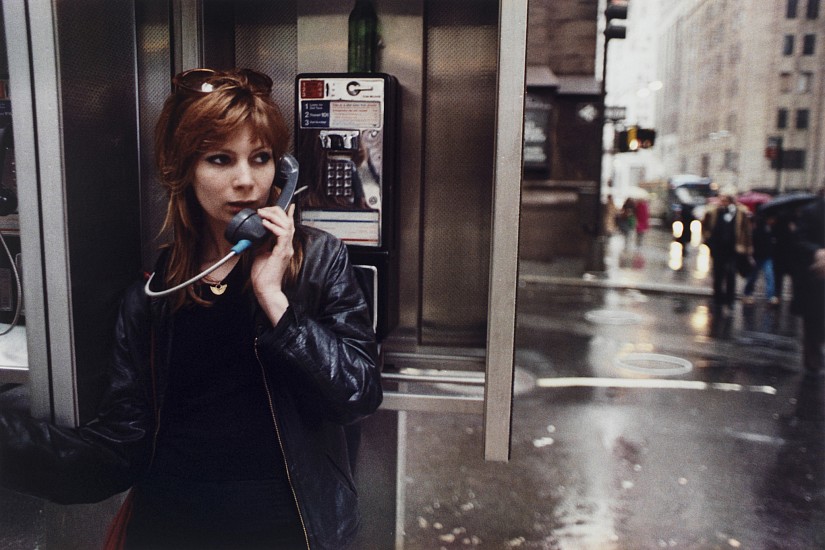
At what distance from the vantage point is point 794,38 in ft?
139

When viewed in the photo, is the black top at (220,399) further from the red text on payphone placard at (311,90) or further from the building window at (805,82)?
the building window at (805,82)

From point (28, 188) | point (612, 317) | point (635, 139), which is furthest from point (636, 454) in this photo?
point (635, 139)

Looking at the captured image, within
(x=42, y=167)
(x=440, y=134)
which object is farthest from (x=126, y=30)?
(x=440, y=134)

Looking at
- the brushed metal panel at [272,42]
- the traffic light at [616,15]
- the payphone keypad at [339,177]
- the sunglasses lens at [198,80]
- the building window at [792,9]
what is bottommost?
the payphone keypad at [339,177]

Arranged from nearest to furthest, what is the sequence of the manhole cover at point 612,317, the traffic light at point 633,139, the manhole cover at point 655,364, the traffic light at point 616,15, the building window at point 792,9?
the manhole cover at point 655,364 → the manhole cover at point 612,317 → the traffic light at point 616,15 → the traffic light at point 633,139 → the building window at point 792,9

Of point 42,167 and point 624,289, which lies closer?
point 42,167

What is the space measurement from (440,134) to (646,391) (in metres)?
4.02

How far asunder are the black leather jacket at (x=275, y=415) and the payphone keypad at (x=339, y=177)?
0.31 metres

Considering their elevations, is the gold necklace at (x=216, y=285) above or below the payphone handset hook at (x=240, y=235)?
below

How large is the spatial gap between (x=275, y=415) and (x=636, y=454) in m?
3.32

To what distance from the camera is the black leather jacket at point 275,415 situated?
1566 millimetres

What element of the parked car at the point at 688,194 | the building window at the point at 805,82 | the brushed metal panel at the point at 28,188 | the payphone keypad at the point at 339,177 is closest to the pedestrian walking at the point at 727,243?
the payphone keypad at the point at 339,177

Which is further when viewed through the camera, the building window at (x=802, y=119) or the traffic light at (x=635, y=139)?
the building window at (x=802, y=119)

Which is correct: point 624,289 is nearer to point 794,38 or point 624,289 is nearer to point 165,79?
point 165,79
